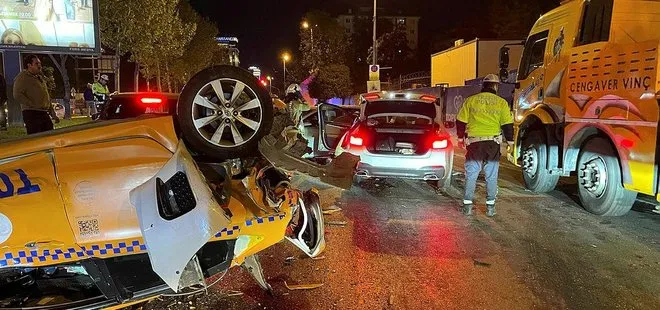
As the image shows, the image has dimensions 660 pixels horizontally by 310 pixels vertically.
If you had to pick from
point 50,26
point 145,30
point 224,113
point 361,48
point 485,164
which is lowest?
point 485,164

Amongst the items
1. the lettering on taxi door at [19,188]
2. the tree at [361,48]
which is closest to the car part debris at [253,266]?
the lettering on taxi door at [19,188]

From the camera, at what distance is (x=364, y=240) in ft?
18.9

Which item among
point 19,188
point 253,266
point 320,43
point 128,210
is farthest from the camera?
point 320,43

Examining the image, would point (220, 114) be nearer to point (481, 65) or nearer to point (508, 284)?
point (508, 284)

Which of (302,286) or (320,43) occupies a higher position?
(320,43)

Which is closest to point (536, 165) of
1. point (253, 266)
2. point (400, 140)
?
point (400, 140)

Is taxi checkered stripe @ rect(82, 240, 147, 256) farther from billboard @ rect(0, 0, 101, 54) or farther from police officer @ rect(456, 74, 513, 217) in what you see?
billboard @ rect(0, 0, 101, 54)

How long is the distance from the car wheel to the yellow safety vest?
12.6ft

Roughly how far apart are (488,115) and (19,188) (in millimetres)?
5418

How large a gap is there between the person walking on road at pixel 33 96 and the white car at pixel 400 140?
14.5ft

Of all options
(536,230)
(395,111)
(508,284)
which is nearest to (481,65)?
(395,111)

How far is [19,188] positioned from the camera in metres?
2.97

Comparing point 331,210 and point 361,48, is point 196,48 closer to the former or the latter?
point 361,48

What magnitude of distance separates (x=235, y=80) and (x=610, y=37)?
206 inches
